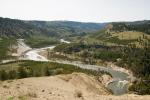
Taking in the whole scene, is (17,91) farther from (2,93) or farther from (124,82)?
(124,82)

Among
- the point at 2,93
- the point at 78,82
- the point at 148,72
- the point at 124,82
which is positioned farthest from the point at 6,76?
the point at 148,72

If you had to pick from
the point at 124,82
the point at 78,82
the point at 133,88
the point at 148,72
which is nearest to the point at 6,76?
the point at 78,82

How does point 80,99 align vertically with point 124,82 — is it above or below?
above

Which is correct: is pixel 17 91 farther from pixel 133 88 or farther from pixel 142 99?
pixel 133 88

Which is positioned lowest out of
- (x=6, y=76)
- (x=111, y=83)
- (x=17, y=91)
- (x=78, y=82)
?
(x=111, y=83)

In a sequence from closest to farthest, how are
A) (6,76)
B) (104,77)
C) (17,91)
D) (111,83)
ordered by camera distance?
(17,91) → (6,76) → (111,83) → (104,77)

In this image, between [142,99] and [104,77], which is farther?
[104,77]

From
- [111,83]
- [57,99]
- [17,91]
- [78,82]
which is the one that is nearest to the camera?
[57,99]

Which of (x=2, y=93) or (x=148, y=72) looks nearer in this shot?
(x=2, y=93)

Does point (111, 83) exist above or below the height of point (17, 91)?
below

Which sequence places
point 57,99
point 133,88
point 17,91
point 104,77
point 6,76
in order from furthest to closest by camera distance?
1. point 104,77
2. point 133,88
3. point 6,76
4. point 17,91
5. point 57,99
